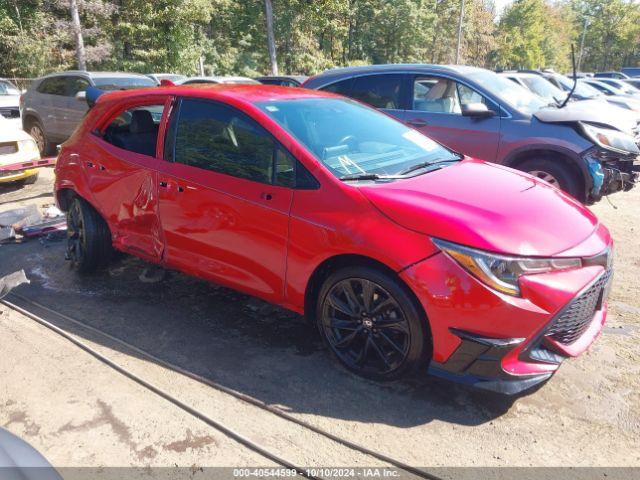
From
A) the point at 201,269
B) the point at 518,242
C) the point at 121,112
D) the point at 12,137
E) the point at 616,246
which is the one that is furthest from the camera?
the point at 12,137

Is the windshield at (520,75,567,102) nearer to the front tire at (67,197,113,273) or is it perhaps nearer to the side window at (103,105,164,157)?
the side window at (103,105,164,157)

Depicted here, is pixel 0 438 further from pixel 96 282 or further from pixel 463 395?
pixel 96 282

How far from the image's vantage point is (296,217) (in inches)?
122

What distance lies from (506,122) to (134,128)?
412cm

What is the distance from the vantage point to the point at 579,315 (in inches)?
110

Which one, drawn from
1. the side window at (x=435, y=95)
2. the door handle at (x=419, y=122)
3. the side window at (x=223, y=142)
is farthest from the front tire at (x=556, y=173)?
the side window at (x=223, y=142)

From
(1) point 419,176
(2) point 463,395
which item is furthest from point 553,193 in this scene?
(2) point 463,395

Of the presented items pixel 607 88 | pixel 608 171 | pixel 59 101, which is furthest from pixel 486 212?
pixel 607 88

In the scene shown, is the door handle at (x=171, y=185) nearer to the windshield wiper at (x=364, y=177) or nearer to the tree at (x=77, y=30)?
the windshield wiper at (x=364, y=177)

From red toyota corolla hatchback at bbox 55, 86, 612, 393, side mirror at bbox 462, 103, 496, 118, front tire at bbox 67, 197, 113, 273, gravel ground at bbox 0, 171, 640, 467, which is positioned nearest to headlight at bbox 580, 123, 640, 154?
side mirror at bbox 462, 103, 496, 118

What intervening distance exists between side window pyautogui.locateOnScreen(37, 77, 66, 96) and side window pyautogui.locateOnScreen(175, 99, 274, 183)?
25.5ft

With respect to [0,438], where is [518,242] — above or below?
above

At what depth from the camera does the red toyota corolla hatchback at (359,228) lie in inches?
103

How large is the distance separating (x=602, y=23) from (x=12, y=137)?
69.4 meters
